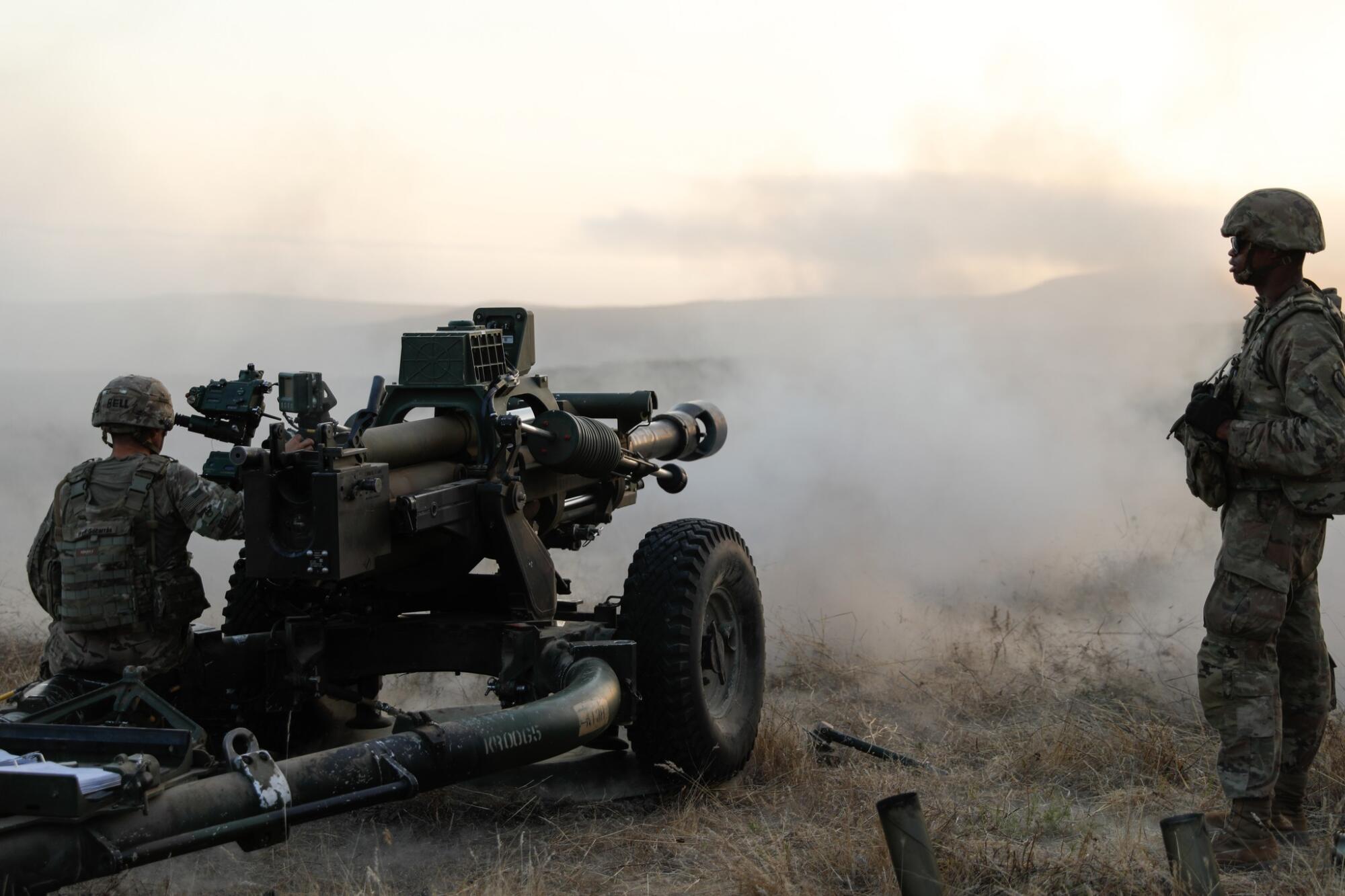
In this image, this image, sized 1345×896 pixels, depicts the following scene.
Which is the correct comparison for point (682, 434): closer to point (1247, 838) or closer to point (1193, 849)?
point (1247, 838)

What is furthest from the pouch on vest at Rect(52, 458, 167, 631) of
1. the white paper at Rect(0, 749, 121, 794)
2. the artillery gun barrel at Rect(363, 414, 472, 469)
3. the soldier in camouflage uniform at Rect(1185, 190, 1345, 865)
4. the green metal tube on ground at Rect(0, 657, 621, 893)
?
the soldier in camouflage uniform at Rect(1185, 190, 1345, 865)

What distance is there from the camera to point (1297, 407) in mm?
4453

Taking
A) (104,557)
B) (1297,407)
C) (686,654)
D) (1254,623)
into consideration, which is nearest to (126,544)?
(104,557)

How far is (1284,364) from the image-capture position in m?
4.54

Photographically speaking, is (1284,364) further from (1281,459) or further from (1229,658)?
(1229,658)

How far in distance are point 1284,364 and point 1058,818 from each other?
1.67 metres

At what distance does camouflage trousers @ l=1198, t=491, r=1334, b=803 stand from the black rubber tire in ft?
6.08

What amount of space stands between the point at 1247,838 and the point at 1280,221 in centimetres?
194

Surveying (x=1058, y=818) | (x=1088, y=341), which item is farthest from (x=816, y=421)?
(x=1058, y=818)

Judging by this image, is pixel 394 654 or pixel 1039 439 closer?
pixel 394 654

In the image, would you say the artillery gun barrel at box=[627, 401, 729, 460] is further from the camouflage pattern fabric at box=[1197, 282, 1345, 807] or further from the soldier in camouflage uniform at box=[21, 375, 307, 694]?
the camouflage pattern fabric at box=[1197, 282, 1345, 807]

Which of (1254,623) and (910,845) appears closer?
(910,845)

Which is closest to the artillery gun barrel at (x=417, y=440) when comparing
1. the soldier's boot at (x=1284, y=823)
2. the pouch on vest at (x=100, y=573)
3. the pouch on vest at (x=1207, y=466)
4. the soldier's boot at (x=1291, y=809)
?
the pouch on vest at (x=100, y=573)

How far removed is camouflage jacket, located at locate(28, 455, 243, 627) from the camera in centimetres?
513
